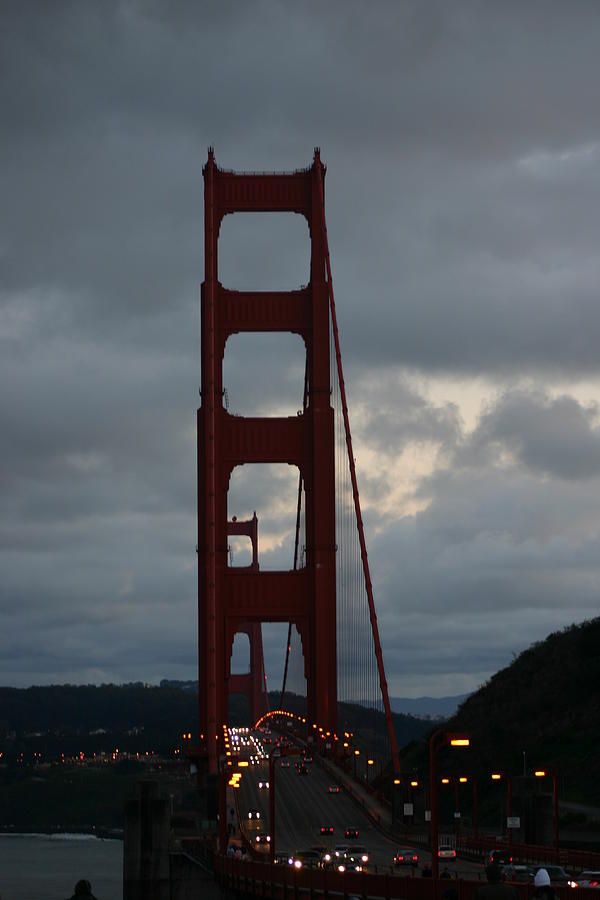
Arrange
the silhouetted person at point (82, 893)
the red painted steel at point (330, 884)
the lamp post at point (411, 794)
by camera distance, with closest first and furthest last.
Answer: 1. the silhouetted person at point (82, 893)
2. the red painted steel at point (330, 884)
3. the lamp post at point (411, 794)

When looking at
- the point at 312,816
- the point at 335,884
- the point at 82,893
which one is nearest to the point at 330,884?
the point at 335,884

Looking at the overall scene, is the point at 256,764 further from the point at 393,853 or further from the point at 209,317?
the point at 393,853

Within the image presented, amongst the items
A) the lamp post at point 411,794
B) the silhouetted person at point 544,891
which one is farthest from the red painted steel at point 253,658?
the silhouetted person at point 544,891

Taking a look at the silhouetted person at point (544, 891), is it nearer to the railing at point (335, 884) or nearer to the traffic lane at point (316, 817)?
the railing at point (335, 884)

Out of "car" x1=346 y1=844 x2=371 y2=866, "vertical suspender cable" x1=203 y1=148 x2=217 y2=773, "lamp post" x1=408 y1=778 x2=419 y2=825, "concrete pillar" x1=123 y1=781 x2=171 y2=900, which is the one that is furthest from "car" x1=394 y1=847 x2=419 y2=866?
"vertical suspender cable" x1=203 y1=148 x2=217 y2=773

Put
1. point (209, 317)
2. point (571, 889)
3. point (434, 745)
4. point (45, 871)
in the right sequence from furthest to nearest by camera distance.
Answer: point (45, 871)
point (209, 317)
point (434, 745)
point (571, 889)

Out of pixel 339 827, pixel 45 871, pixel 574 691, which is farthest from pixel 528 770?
pixel 45 871

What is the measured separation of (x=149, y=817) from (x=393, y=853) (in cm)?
888

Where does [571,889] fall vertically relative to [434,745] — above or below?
below

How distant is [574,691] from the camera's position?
358 feet

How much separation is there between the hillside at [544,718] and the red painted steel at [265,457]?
1566cm

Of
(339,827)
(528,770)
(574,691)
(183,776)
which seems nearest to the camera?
(339,827)

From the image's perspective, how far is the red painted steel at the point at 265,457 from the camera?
86062mm

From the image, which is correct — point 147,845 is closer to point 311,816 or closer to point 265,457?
point 311,816
